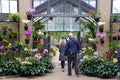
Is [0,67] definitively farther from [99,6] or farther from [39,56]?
[99,6]

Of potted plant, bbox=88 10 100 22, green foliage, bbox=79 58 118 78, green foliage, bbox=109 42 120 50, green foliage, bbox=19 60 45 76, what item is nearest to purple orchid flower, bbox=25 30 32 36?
green foliage, bbox=19 60 45 76

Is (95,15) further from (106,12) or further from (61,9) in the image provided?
(61,9)

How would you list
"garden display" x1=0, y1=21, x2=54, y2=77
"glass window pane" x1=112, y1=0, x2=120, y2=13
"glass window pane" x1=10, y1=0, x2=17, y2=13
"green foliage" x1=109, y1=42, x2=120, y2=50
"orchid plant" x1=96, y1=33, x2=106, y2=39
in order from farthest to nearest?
"glass window pane" x1=10, y1=0, x2=17, y2=13 < "glass window pane" x1=112, y1=0, x2=120, y2=13 < "orchid plant" x1=96, y1=33, x2=106, y2=39 < "green foliage" x1=109, y1=42, x2=120, y2=50 < "garden display" x1=0, y1=21, x2=54, y2=77

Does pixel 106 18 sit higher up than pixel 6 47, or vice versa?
pixel 106 18

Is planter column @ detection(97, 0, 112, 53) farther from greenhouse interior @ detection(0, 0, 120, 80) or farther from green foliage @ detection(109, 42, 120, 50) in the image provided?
green foliage @ detection(109, 42, 120, 50)

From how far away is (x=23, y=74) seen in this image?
34.2ft

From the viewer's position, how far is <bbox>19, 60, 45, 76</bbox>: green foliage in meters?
10.3

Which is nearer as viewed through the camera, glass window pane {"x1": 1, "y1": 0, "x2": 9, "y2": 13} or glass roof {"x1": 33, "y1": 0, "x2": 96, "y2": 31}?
glass roof {"x1": 33, "y1": 0, "x2": 96, "y2": 31}

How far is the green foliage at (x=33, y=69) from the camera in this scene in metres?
10.3

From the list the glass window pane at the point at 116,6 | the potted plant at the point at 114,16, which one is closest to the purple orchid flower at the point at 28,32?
the potted plant at the point at 114,16

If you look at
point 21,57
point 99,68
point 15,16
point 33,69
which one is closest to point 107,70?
point 99,68

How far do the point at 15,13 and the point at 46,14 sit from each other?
147cm

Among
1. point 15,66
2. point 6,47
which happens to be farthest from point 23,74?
point 6,47

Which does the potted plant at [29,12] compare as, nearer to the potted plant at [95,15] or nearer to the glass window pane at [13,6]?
the glass window pane at [13,6]
